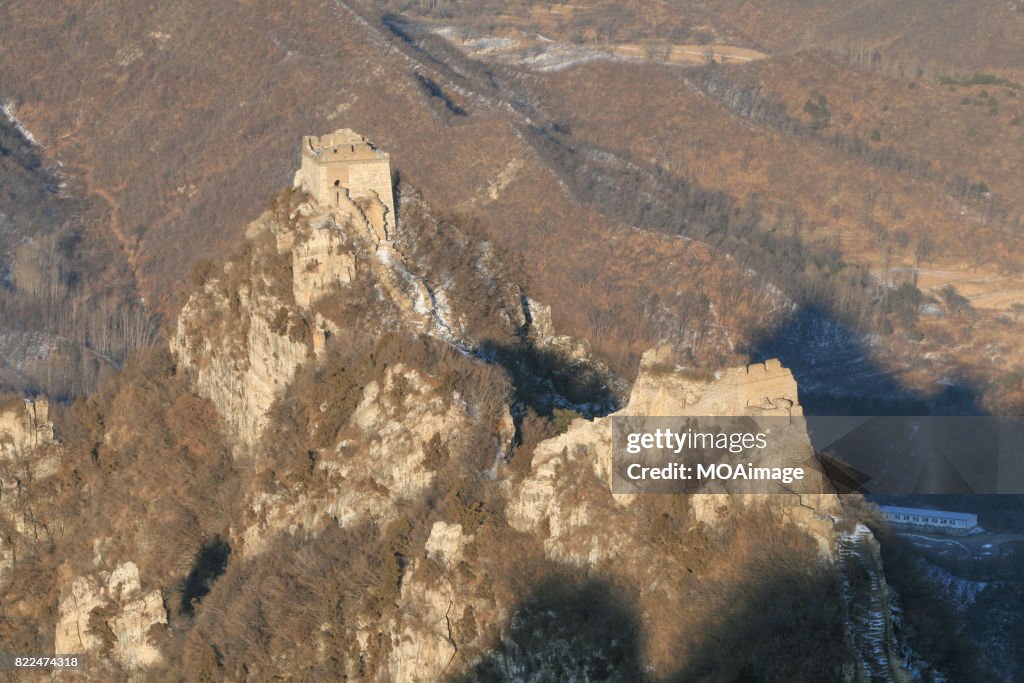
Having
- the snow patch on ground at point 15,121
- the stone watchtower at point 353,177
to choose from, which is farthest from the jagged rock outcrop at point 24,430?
the snow patch on ground at point 15,121

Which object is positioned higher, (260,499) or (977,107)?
(260,499)

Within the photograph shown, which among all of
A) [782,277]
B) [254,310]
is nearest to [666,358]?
[254,310]

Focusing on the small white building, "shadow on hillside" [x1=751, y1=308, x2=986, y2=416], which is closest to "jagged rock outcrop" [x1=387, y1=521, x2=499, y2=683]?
the small white building

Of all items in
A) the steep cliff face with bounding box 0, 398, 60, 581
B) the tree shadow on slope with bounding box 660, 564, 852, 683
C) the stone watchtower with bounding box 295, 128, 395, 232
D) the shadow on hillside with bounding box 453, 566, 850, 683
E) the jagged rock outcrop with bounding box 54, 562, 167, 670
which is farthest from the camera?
the steep cliff face with bounding box 0, 398, 60, 581

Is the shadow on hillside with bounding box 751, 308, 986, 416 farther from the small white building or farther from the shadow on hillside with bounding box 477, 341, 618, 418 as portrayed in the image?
the shadow on hillside with bounding box 477, 341, 618, 418

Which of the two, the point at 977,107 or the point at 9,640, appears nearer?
the point at 9,640

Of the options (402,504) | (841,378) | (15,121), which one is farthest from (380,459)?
(15,121)

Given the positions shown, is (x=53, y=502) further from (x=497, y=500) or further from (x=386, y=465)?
(x=497, y=500)
